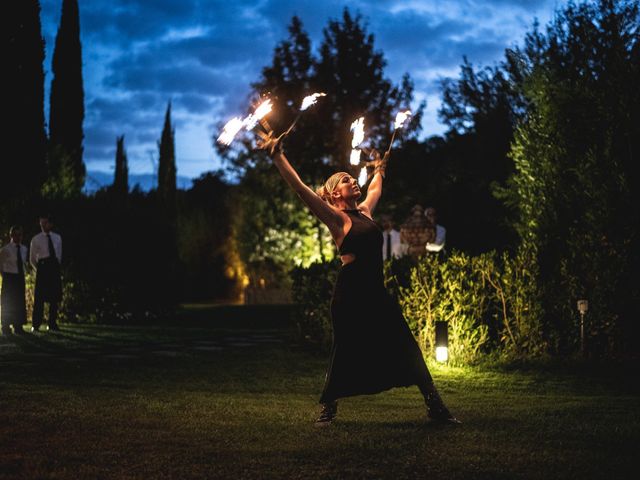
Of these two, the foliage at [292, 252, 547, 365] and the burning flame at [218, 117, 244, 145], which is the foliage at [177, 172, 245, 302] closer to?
the foliage at [292, 252, 547, 365]

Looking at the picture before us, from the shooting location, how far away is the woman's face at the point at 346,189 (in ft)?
22.6

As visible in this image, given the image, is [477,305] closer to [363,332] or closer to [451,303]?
[451,303]

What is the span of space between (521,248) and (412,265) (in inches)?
58.8

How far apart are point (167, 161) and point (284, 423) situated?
136 feet

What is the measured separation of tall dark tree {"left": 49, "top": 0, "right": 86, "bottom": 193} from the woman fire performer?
25810mm

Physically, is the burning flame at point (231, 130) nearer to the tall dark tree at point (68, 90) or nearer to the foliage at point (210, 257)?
the tall dark tree at point (68, 90)

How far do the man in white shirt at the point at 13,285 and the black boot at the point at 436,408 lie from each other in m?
10.5

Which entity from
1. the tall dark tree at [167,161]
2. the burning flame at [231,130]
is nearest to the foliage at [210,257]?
the tall dark tree at [167,161]

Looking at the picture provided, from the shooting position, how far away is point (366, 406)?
7.66 metres

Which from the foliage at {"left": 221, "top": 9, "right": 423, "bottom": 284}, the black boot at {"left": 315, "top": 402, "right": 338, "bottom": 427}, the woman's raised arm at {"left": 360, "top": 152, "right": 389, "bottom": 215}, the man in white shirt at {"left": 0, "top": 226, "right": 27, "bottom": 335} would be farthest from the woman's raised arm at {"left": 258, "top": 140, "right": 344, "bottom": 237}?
the foliage at {"left": 221, "top": 9, "right": 423, "bottom": 284}

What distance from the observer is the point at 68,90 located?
3173cm

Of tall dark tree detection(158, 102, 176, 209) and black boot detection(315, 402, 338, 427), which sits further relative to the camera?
tall dark tree detection(158, 102, 176, 209)

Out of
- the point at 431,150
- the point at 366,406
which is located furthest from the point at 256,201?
the point at 366,406

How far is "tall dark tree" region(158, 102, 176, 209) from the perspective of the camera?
4594cm
